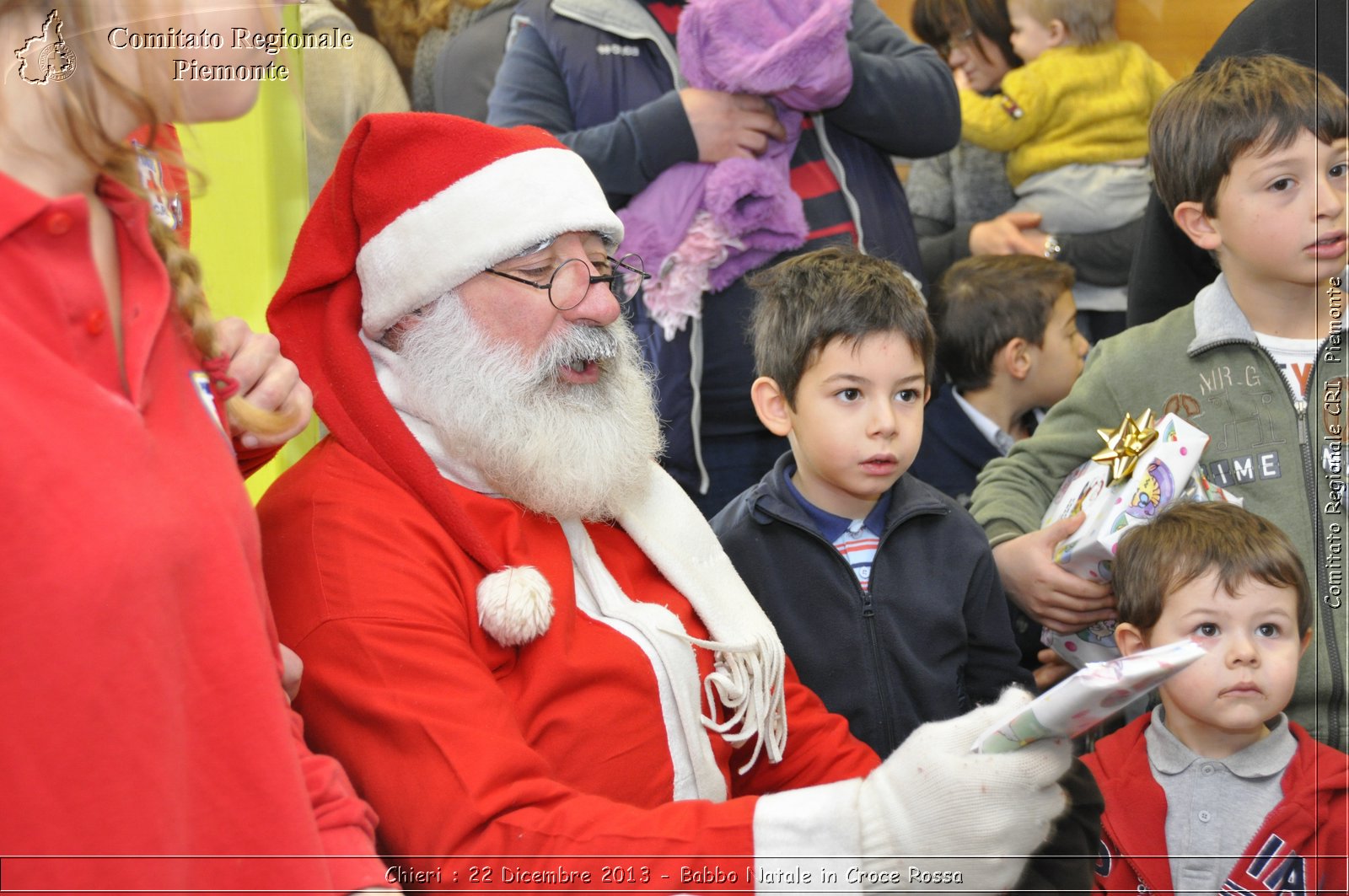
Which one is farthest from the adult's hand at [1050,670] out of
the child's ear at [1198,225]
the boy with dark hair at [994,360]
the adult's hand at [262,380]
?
the adult's hand at [262,380]

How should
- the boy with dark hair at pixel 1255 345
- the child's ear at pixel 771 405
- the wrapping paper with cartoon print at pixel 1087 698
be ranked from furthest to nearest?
the child's ear at pixel 771 405
the boy with dark hair at pixel 1255 345
the wrapping paper with cartoon print at pixel 1087 698

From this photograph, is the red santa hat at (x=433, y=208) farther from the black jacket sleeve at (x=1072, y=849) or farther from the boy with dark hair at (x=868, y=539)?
the black jacket sleeve at (x=1072, y=849)

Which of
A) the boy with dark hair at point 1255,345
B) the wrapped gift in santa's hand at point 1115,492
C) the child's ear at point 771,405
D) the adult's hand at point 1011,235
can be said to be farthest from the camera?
the adult's hand at point 1011,235

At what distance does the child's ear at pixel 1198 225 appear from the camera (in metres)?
2.03

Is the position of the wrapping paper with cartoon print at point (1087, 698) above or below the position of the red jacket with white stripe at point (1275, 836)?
above

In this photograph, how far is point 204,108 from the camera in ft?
4.31

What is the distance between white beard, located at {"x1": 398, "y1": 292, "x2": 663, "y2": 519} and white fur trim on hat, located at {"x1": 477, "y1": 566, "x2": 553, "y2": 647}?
192 mm

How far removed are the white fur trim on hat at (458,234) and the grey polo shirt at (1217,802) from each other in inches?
44.8

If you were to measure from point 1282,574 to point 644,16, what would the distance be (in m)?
1.75

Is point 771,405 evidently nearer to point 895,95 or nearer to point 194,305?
point 895,95

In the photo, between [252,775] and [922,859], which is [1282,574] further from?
[252,775]

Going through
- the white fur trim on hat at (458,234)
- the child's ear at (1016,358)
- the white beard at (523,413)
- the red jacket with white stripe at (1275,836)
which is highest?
the white fur trim on hat at (458,234)

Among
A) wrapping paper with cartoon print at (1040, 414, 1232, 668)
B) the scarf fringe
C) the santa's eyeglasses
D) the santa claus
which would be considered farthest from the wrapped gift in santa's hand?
the santa's eyeglasses

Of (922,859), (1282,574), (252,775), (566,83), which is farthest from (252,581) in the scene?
(566,83)
